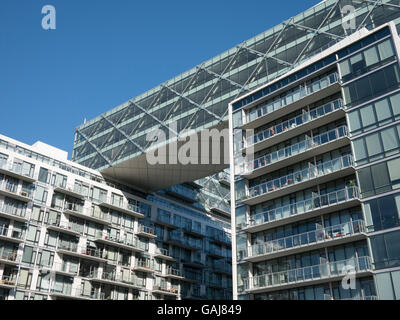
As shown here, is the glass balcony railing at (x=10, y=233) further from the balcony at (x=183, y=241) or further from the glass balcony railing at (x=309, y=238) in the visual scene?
the glass balcony railing at (x=309, y=238)

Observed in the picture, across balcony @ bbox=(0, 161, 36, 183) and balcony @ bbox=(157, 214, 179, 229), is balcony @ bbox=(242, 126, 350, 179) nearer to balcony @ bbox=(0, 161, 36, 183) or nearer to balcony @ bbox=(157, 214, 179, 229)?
balcony @ bbox=(157, 214, 179, 229)

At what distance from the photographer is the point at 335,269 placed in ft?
114

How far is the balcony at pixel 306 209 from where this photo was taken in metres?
36.1

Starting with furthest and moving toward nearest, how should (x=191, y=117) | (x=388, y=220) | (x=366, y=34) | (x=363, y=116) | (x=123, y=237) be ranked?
(x=123, y=237) → (x=191, y=117) → (x=366, y=34) → (x=363, y=116) → (x=388, y=220)

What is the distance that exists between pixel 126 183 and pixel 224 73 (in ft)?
72.8

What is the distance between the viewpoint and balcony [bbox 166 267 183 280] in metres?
64.8

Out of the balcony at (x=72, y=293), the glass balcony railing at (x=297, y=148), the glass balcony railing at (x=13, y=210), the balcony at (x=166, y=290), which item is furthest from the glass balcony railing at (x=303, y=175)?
the glass balcony railing at (x=13, y=210)

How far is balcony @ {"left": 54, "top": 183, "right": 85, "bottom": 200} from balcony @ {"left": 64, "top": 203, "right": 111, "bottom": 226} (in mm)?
1299

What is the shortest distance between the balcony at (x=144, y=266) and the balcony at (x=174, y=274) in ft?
10.5

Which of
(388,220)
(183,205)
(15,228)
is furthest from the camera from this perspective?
(183,205)

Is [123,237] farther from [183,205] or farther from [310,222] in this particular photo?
[310,222]

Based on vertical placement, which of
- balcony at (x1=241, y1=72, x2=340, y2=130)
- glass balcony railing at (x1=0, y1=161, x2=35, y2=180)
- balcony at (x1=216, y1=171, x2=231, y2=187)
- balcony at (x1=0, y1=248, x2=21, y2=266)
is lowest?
balcony at (x1=0, y1=248, x2=21, y2=266)

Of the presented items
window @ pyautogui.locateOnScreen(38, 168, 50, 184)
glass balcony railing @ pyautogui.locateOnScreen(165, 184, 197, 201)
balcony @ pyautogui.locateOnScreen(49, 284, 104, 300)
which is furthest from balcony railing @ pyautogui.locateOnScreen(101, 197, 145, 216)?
balcony @ pyautogui.locateOnScreen(49, 284, 104, 300)
